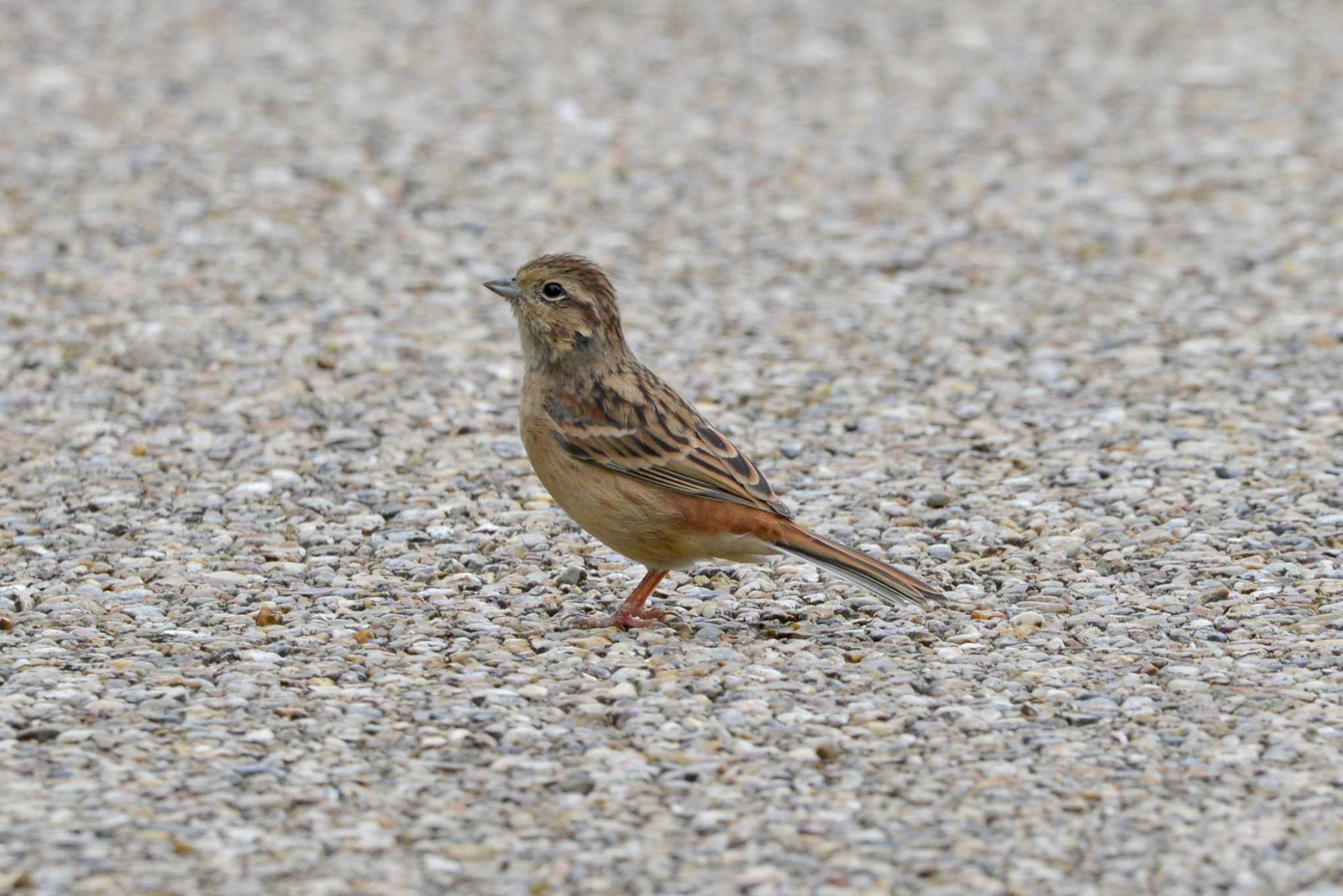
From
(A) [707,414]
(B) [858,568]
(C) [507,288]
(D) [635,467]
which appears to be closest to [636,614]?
(D) [635,467]

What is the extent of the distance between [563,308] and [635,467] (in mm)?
802

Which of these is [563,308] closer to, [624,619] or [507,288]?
[507,288]

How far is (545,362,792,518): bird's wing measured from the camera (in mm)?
6250

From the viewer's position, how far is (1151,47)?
608 inches

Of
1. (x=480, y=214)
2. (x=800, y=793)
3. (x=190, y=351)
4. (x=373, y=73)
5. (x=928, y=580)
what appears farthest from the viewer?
(x=373, y=73)

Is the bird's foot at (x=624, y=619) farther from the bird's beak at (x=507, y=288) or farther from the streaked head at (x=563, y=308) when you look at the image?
the bird's beak at (x=507, y=288)

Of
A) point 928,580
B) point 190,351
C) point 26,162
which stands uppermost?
point 26,162

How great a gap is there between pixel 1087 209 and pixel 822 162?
1.94m

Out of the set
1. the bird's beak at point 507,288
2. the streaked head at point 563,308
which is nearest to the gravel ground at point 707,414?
the streaked head at point 563,308

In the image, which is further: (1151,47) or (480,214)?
(1151,47)

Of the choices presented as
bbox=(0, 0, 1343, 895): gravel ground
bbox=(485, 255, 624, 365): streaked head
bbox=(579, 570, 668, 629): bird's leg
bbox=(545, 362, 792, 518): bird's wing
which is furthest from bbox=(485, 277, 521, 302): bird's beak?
bbox=(579, 570, 668, 629): bird's leg

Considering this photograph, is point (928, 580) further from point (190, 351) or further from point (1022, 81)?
point (1022, 81)

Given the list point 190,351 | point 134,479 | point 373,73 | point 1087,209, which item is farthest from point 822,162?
point 134,479

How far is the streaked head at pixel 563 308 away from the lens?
6.78 metres
